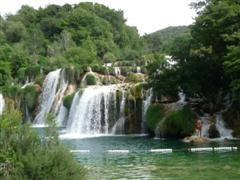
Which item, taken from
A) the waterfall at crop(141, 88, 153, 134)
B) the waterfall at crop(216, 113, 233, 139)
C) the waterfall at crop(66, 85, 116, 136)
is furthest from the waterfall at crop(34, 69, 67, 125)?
the waterfall at crop(216, 113, 233, 139)

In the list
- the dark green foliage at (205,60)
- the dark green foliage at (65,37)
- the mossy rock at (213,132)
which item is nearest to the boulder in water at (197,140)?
the mossy rock at (213,132)

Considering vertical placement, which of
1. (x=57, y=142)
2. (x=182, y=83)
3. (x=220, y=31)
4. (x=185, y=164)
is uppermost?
(x=220, y=31)

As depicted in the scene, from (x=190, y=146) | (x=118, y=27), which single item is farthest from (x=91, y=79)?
(x=118, y=27)

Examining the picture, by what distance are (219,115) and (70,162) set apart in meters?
27.3

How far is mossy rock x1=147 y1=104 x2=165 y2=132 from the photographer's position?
40.5m

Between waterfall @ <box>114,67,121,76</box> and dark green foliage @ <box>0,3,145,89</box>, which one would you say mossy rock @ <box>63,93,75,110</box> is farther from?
dark green foliage @ <box>0,3,145,89</box>

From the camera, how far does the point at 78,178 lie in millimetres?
13141

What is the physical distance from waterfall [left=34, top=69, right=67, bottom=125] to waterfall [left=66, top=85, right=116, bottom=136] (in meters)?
6.86

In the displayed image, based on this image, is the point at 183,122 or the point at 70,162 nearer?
the point at 70,162

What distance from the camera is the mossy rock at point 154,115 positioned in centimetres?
4047

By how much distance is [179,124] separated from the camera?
127ft

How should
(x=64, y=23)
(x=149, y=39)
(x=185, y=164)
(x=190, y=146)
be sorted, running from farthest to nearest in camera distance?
(x=149, y=39) < (x=64, y=23) < (x=190, y=146) < (x=185, y=164)

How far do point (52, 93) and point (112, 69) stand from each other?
6.70m

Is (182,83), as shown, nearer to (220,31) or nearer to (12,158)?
(220,31)
